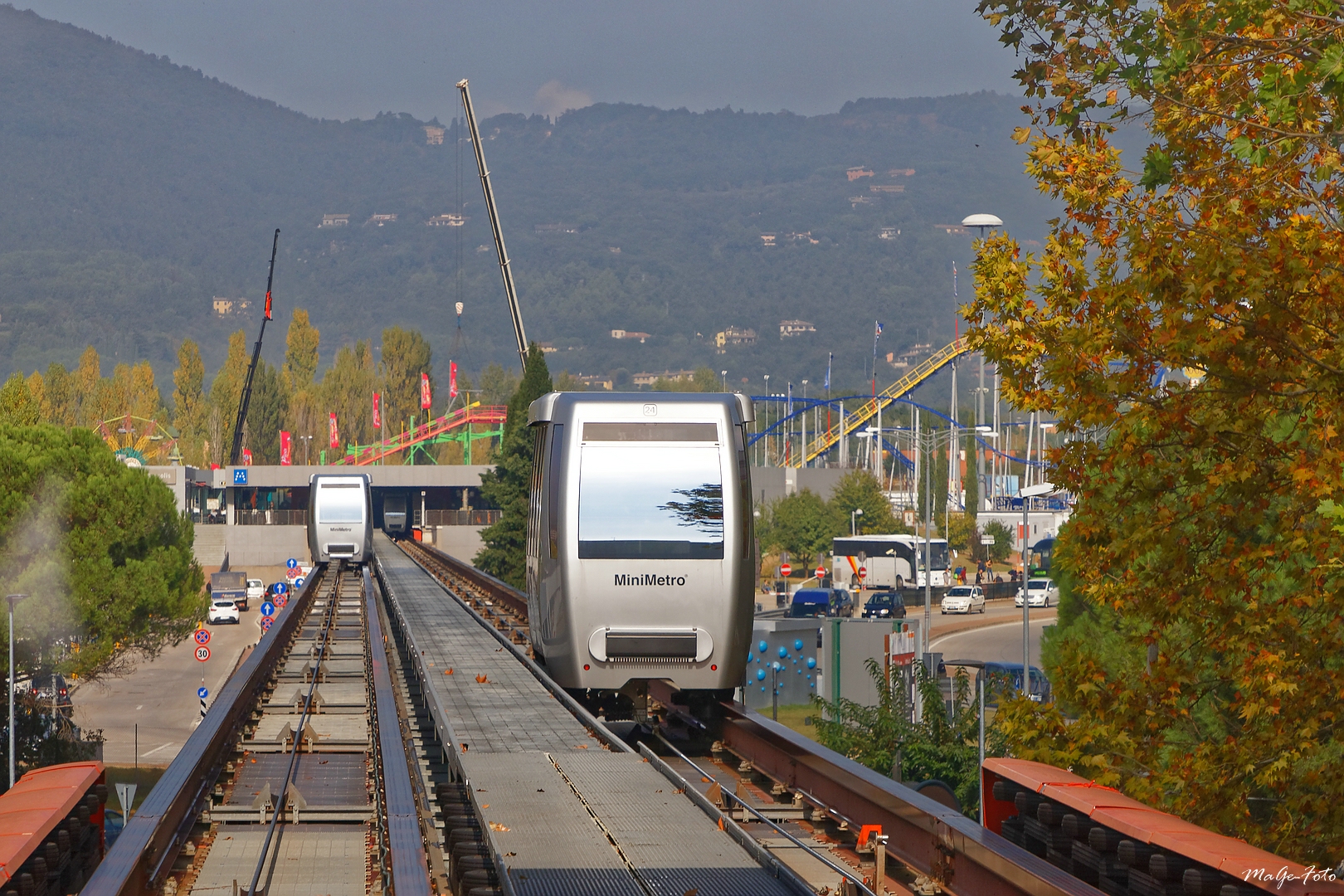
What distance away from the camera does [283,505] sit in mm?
127688

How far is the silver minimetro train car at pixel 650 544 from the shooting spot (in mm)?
13469

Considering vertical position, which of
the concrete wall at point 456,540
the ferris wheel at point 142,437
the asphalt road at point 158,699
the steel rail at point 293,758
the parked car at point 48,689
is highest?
the ferris wheel at point 142,437

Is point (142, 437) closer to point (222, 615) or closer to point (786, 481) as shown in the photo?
point (786, 481)

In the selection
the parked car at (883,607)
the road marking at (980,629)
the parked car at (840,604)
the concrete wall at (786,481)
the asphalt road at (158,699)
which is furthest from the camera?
the concrete wall at (786,481)

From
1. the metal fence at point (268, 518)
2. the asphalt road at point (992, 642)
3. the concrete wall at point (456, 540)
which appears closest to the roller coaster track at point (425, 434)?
the metal fence at point (268, 518)

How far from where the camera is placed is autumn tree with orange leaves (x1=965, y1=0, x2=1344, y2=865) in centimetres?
986

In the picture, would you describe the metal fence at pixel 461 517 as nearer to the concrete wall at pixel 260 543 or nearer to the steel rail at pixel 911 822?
the concrete wall at pixel 260 543

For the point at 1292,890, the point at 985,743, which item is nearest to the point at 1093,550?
the point at 1292,890

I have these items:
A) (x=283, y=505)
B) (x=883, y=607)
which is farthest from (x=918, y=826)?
(x=283, y=505)

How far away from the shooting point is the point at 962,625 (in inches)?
2677

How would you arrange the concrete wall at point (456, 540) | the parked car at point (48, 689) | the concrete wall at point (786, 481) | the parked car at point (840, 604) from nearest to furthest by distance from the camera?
the parked car at point (48, 689) < the parked car at point (840, 604) < the concrete wall at point (456, 540) < the concrete wall at point (786, 481)

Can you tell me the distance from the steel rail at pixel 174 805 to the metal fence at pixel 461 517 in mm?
100064

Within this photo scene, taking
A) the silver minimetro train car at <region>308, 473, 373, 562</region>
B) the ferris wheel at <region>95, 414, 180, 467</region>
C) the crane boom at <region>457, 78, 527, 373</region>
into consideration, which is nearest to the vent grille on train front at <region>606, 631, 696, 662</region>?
the silver minimetro train car at <region>308, 473, 373, 562</region>

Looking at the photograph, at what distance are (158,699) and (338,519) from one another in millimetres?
16996
